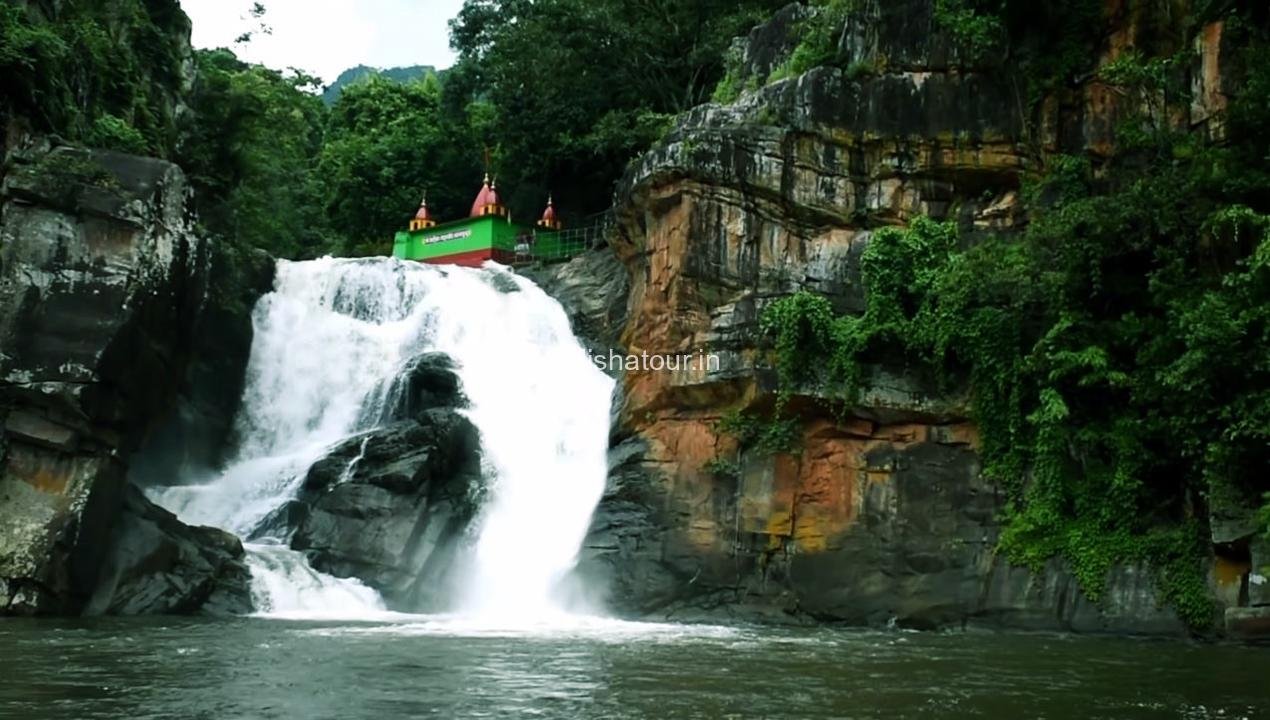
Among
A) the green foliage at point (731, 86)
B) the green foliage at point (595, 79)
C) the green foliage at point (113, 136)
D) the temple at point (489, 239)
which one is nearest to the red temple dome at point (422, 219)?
the temple at point (489, 239)

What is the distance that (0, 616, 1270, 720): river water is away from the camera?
34.3ft

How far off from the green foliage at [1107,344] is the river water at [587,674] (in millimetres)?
2497

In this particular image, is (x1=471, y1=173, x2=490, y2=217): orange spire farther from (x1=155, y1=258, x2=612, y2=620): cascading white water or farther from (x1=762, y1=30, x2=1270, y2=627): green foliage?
(x1=762, y1=30, x2=1270, y2=627): green foliage

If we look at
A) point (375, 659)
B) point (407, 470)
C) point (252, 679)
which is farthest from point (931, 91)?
point (252, 679)

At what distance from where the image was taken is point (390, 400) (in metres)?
26.8

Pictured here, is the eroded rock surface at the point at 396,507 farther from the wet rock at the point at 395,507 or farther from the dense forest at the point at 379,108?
the dense forest at the point at 379,108

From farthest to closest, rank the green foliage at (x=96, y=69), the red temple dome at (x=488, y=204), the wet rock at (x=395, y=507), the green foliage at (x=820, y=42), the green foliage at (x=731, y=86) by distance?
the red temple dome at (x=488, y=204), the green foliage at (x=731, y=86), the green foliage at (x=820, y=42), the wet rock at (x=395, y=507), the green foliage at (x=96, y=69)

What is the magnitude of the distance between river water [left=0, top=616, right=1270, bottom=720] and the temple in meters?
21.1

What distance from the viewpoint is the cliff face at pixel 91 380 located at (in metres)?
19.5

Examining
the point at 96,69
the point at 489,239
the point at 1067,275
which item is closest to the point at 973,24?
the point at 1067,275

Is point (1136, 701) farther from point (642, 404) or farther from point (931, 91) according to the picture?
point (931, 91)

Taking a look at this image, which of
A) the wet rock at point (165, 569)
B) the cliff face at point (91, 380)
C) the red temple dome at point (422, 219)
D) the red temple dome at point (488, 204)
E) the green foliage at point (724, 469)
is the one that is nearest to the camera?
the cliff face at point (91, 380)

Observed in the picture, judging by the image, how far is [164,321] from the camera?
21.4 m

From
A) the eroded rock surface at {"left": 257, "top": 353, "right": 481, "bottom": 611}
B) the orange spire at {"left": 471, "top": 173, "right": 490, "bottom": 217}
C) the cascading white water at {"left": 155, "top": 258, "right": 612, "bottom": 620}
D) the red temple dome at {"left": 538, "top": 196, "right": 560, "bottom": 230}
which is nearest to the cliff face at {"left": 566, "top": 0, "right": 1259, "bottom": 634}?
the cascading white water at {"left": 155, "top": 258, "right": 612, "bottom": 620}
